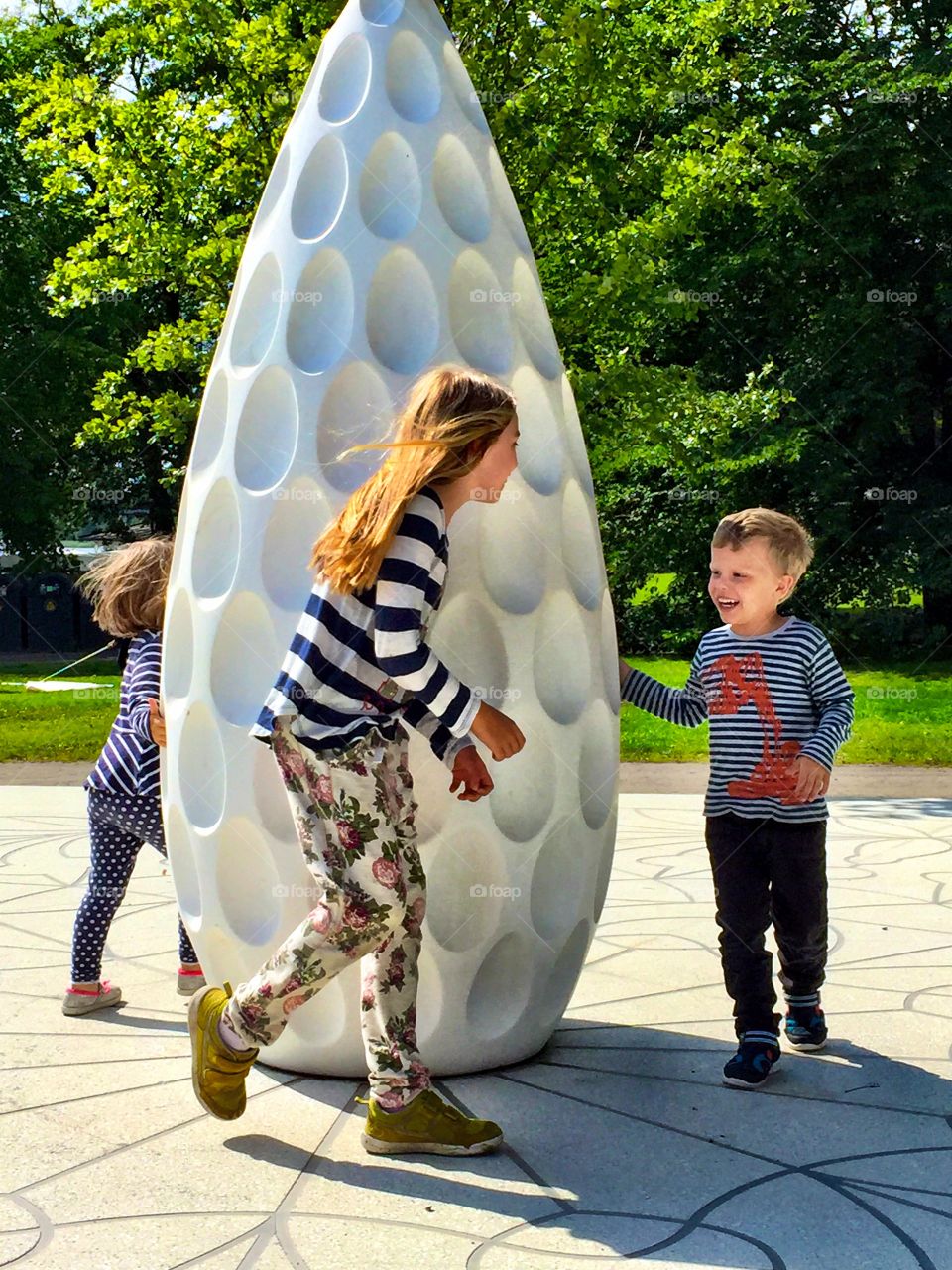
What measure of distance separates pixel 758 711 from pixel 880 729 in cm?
964

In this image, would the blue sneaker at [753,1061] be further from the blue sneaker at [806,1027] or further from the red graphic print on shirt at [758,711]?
the red graphic print on shirt at [758,711]

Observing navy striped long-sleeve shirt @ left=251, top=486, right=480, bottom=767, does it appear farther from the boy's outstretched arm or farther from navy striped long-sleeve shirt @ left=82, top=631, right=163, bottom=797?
navy striped long-sleeve shirt @ left=82, top=631, right=163, bottom=797

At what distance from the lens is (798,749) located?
3.85 metres

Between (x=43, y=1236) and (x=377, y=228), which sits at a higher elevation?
(x=377, y=228)

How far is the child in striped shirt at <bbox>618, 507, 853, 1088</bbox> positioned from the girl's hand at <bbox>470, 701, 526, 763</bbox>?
977mm

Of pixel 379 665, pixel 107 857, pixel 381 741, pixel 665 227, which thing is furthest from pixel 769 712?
pixel 665 227

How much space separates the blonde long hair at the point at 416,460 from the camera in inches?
119

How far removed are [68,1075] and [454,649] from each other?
5.01 ft

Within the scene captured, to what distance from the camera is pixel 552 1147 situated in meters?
3.26

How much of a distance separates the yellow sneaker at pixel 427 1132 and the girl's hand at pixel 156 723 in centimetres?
128

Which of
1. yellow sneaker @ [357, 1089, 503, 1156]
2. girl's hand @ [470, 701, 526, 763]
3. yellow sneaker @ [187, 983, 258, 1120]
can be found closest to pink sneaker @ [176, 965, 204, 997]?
yellow sneaker @ [187, 983, 258, 1120]

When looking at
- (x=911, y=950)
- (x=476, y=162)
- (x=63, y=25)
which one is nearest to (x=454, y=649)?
(x=476, y=162)

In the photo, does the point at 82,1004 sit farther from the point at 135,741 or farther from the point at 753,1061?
the point at 753,1061

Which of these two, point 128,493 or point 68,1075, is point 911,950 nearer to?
point 68,1075
